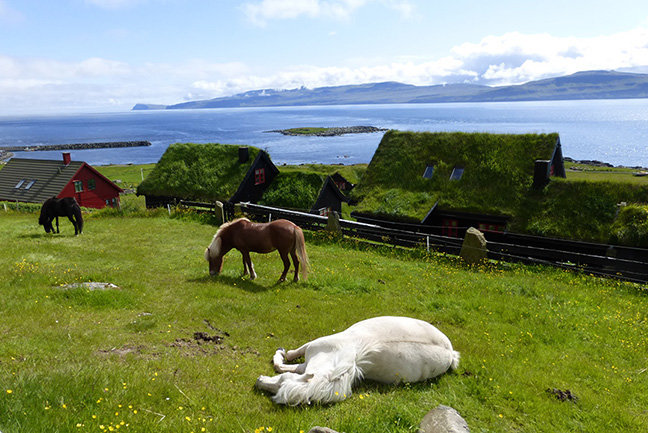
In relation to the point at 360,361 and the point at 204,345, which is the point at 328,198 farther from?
the point at 360,361

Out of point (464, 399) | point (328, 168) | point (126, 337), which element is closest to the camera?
point (464, 399)

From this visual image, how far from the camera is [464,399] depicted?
597cm

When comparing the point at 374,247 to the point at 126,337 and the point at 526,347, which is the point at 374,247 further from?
the point at 126,337

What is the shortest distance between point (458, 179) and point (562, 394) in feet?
64.6

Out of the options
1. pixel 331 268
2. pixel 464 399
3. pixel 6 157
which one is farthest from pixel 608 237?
pixel 6 157

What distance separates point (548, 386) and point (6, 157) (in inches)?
6817

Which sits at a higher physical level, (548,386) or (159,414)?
(159,414)

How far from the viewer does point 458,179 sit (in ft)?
80.9

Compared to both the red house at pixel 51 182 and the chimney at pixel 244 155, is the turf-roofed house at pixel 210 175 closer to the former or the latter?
the chimney at pixel 244 155

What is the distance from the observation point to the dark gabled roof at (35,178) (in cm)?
3925

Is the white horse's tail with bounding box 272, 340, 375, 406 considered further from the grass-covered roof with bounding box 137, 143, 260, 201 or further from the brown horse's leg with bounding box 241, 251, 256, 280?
the grass-covered roof with bounding box 137, 143, 260, 201

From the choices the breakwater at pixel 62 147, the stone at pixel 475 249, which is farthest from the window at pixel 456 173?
the breakwater at pixel 62 147

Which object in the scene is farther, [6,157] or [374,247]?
[6,157]

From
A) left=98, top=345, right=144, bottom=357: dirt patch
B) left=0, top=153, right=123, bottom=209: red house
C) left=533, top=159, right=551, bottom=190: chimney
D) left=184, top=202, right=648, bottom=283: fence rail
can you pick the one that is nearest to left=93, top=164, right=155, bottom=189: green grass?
left=0, top=153, right=123, bottom=209: red house
